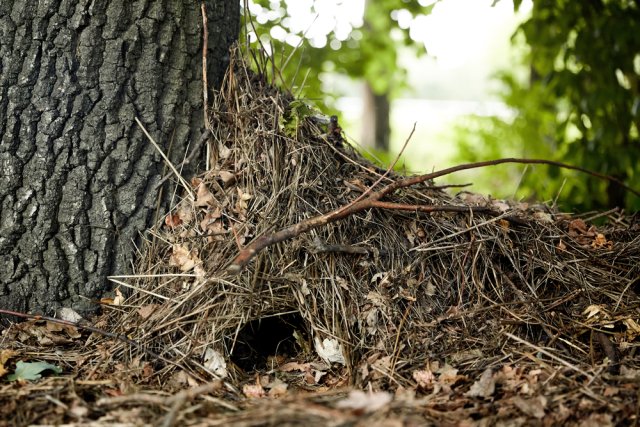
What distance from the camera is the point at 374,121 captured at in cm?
1171

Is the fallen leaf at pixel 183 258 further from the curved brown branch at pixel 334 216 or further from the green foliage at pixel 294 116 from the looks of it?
the green foliage at pixel 294 116

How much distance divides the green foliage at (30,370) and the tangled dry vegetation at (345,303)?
0.27 feet

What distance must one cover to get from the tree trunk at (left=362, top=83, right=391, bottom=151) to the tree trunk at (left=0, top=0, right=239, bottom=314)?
8.84 metres

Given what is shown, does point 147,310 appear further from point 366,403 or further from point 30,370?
point 366,403

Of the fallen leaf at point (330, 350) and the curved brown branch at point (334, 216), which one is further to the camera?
the fallen leaf at point (330, 350)

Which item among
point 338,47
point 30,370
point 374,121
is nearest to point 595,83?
point 338,47

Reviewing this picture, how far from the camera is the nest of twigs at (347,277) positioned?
248 centimetres

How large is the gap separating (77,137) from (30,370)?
1039 millimetres

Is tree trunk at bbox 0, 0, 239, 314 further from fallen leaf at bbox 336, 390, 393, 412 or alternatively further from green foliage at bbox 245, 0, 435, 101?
fallen leaf at bbox 336, 390, 393, 412

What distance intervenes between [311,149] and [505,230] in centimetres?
100

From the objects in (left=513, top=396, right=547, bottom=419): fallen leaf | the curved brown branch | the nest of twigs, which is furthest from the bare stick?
(left=513, top=396, right=547, bottom=419): fallen leaf

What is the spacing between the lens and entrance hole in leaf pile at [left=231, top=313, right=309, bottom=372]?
2768 millimetres

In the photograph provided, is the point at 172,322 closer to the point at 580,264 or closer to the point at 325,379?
the point at 325,379

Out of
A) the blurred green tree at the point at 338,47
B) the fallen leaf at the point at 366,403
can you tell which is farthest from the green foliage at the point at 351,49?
the fallen leaf at the point at 366,403
